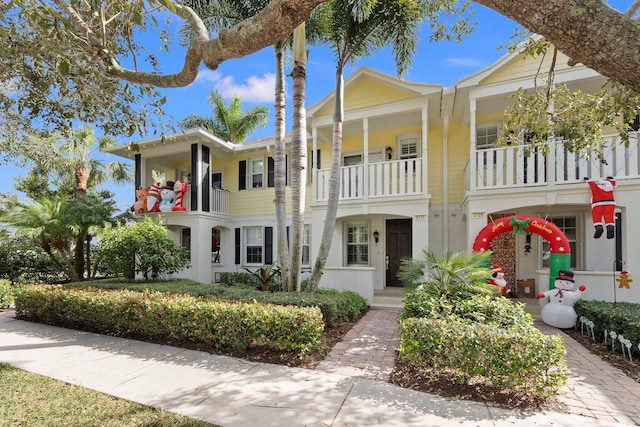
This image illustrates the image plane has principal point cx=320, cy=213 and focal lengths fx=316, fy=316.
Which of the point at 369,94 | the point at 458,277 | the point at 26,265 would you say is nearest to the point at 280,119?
the point at 369,94

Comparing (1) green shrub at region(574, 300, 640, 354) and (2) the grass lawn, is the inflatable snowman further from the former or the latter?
(2) the grass lawn

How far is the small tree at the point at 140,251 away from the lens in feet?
31.1

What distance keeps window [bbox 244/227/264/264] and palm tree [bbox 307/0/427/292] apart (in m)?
6.59

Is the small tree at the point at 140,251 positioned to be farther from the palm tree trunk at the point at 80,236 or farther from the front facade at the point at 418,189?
the palm tree trunk at the point at 80,236

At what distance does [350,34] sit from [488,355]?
25.2 ft

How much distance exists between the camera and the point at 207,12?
8898 mm

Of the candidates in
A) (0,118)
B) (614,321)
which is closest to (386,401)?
(614,321)

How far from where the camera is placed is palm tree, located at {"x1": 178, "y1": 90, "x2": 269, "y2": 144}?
2156 centimetres

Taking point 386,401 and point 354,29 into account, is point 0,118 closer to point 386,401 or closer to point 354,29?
point 354,29

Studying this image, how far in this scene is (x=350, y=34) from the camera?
8062mm

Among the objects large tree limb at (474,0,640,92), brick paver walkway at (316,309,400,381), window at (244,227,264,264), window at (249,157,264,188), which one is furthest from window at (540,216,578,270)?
window at (249,157,264,188)

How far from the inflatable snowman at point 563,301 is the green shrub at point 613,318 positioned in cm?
17

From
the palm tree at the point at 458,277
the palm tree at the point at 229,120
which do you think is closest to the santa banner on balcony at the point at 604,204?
the palm tree at the point at 458,277

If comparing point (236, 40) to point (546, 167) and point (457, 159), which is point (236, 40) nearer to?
point (546, 167)
